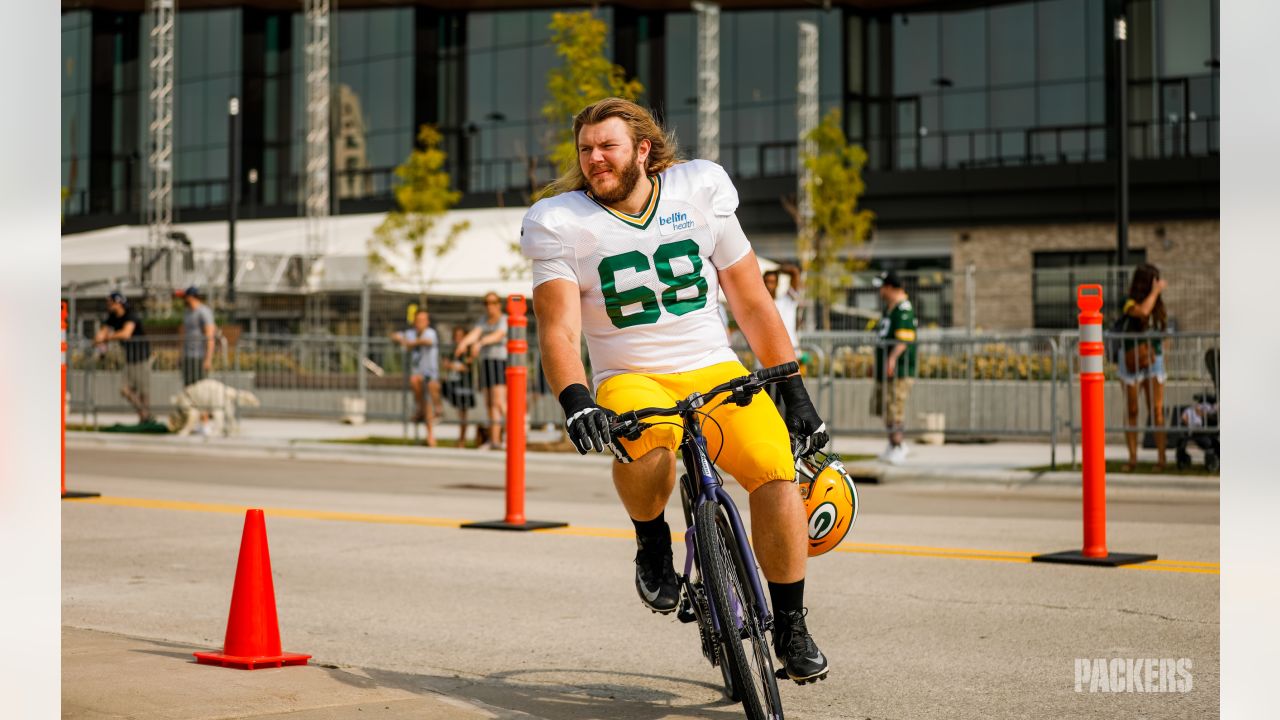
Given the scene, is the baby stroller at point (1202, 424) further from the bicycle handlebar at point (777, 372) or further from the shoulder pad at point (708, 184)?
the bicycle handlebar at point (777, 372)

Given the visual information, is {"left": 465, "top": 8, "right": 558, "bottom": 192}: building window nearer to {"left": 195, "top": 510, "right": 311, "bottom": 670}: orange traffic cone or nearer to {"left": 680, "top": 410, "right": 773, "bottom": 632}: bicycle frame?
{"left": 195, "top": 510, "right": 311, "bottom": 670}: orange traffic cone

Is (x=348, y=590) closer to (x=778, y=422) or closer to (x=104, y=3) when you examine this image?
(x=778, y=422)

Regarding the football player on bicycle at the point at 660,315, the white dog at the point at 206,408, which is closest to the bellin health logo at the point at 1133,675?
the football player on bicycle at the point at 660,315

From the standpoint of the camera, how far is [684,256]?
5098 millimetres

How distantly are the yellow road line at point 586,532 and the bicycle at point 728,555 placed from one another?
4570mm

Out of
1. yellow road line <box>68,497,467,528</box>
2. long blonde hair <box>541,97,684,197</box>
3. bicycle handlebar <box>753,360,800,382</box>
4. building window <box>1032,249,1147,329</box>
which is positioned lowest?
yellow road line <box>68,497,467,528</box>

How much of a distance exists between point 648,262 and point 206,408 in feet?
57.3

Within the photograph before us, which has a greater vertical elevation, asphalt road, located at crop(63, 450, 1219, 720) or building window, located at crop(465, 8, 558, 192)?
building window, located at crop(465, 8, 558, 192)

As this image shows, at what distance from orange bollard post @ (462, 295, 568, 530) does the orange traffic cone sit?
4746 mm

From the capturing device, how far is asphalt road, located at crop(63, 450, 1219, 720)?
561 cm

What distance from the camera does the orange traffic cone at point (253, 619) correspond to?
18.9ft

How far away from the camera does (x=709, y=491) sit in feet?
15.8

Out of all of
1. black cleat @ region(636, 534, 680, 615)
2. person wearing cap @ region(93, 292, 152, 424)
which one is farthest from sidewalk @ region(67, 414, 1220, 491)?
black cleat @ region(636, 534, 680, 615)
